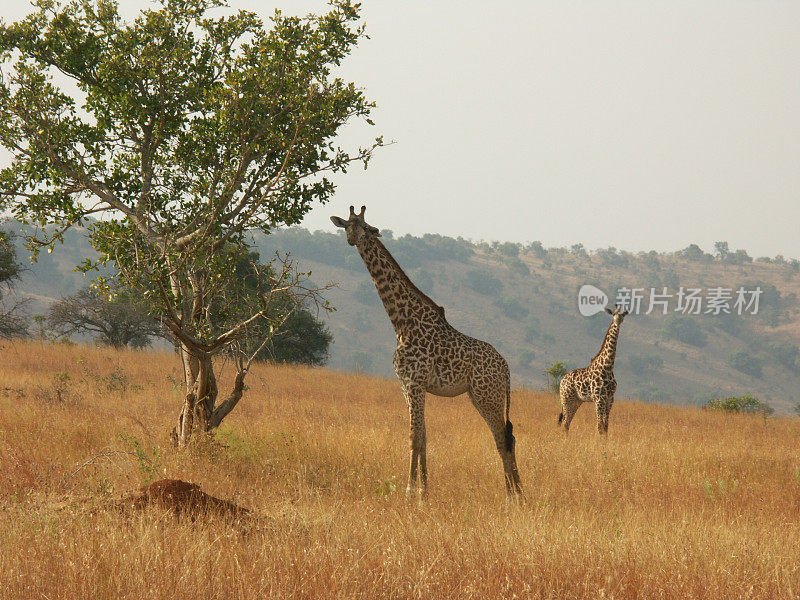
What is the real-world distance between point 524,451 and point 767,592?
19.6 ft

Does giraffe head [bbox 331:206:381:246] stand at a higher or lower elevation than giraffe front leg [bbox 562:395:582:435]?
higher

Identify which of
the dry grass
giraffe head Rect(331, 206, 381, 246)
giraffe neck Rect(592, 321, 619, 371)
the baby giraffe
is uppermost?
giraffe head Rect(331, 206, 381, 246)

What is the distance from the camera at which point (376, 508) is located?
7.65 metres

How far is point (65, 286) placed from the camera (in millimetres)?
116875

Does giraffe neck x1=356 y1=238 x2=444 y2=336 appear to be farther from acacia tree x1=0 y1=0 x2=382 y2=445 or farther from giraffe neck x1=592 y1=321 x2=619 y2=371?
giraffe neck x1=592 y1=321 x2=619 y2=371

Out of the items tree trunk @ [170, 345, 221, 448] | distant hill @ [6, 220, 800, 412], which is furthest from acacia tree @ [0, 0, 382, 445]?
distant hill @ [6, 220, 800, 412]

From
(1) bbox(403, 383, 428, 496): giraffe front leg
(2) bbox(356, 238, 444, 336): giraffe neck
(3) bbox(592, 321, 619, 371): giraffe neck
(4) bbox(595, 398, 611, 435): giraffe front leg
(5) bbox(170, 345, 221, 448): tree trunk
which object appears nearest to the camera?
(1) bbox(403, 383, 428, 496): giraffe front leg

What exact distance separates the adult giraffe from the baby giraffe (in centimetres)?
493

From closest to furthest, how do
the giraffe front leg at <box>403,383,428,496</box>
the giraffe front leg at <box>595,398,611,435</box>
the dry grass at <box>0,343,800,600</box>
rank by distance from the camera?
the dry grass at <box>0,343,800,600</box> → the giraffe front leg at <box>403,383,428,496</box> → the giraffe front leg at <box>595,398,611,435</box>

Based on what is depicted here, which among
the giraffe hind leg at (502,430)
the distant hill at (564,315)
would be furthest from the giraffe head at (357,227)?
the distant hill at (564,315)

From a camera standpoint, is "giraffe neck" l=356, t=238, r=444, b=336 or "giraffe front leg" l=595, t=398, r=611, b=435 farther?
"giraffe front leg" l=595, t=398, r=611, b=435

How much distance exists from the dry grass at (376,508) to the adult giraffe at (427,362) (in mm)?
719

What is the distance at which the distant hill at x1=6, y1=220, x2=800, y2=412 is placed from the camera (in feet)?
450

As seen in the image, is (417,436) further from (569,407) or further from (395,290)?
(569,407)
